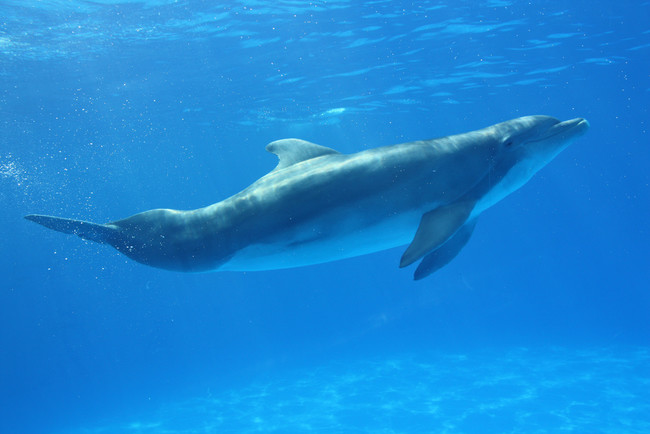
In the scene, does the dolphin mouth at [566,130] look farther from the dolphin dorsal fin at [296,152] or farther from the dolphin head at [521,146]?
the dolphin dorsal fin at [296,152]

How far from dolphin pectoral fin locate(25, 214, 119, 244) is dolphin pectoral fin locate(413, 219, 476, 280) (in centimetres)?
361

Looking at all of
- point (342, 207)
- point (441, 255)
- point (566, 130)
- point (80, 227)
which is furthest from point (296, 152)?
point (566, 130)

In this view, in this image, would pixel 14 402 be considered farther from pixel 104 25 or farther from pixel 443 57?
pixel 443 57

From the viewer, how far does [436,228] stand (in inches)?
198

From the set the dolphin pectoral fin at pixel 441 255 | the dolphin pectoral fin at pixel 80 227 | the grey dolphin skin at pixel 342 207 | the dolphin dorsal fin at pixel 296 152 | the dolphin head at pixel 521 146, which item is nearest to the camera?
the grey dolphin skin at pixel 342 207

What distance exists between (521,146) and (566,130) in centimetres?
58

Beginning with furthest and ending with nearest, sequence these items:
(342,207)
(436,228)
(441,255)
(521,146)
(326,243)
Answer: (441,255) → (521,146) → (326,243) → (342,207) → (436,228)

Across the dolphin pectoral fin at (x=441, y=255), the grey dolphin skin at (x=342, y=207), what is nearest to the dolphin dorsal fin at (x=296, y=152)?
the grey dolphin skin at (x=342, y=207)

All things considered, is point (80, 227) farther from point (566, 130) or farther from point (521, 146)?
point (566, 130)

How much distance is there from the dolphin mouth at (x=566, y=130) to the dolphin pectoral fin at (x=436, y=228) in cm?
139

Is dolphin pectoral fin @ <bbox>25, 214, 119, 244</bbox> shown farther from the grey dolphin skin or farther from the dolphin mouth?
the dolphin mouth

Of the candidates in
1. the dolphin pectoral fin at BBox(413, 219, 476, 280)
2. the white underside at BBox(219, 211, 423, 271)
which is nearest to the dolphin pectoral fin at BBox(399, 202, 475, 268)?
the white underside at BBox(219, 211, 423, 271)

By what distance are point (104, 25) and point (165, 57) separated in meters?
3.86

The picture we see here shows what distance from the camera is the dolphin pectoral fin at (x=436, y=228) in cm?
478
